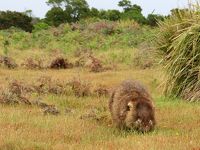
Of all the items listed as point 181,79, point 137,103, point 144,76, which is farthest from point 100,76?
point 137,103

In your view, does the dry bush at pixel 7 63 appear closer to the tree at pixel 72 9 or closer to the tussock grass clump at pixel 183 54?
the tussock grass clump at pixel 183 54

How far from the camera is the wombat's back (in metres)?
9.67

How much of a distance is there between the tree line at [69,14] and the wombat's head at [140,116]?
34.8 metres

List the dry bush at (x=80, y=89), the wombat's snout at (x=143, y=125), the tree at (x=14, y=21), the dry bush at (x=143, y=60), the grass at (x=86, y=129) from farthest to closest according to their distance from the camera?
the tree at (x=14, y=21), the dry bush at (x=143, y=60), the dry bush at (x=80, y=89), the wombat's snout at (x=143, y=125), the grass at (x=86, y=129)

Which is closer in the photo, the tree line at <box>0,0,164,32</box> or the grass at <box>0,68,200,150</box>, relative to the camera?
the grass at <box>0,68,200,150</box>

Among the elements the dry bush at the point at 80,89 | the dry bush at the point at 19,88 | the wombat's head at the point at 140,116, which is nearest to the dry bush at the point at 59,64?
the dry bush at the point at 80,89

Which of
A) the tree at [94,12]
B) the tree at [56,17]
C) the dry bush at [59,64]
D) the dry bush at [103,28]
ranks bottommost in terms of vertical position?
the dry bush at [59,64]

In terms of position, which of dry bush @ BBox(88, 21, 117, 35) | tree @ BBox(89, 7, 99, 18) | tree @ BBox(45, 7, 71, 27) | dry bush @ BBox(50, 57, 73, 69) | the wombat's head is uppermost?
tree @ BBox(89, 7, 99, 18)

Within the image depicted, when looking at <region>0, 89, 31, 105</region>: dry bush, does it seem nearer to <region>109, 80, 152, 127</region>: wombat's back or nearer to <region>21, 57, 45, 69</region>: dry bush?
<region>109, 80, 152, 127</region>: wombat's back

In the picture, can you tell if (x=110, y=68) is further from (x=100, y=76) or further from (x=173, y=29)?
(x=173, y=29)

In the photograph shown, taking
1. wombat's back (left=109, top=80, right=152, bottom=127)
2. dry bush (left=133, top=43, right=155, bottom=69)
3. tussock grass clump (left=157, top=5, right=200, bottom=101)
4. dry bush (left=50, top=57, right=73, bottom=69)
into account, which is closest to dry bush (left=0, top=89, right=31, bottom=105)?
wombat's back (left=109, top=80, right=152, bottom=127)

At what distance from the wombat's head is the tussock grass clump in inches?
150

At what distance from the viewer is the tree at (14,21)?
45.4 metres

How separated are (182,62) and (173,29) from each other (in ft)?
4.66
